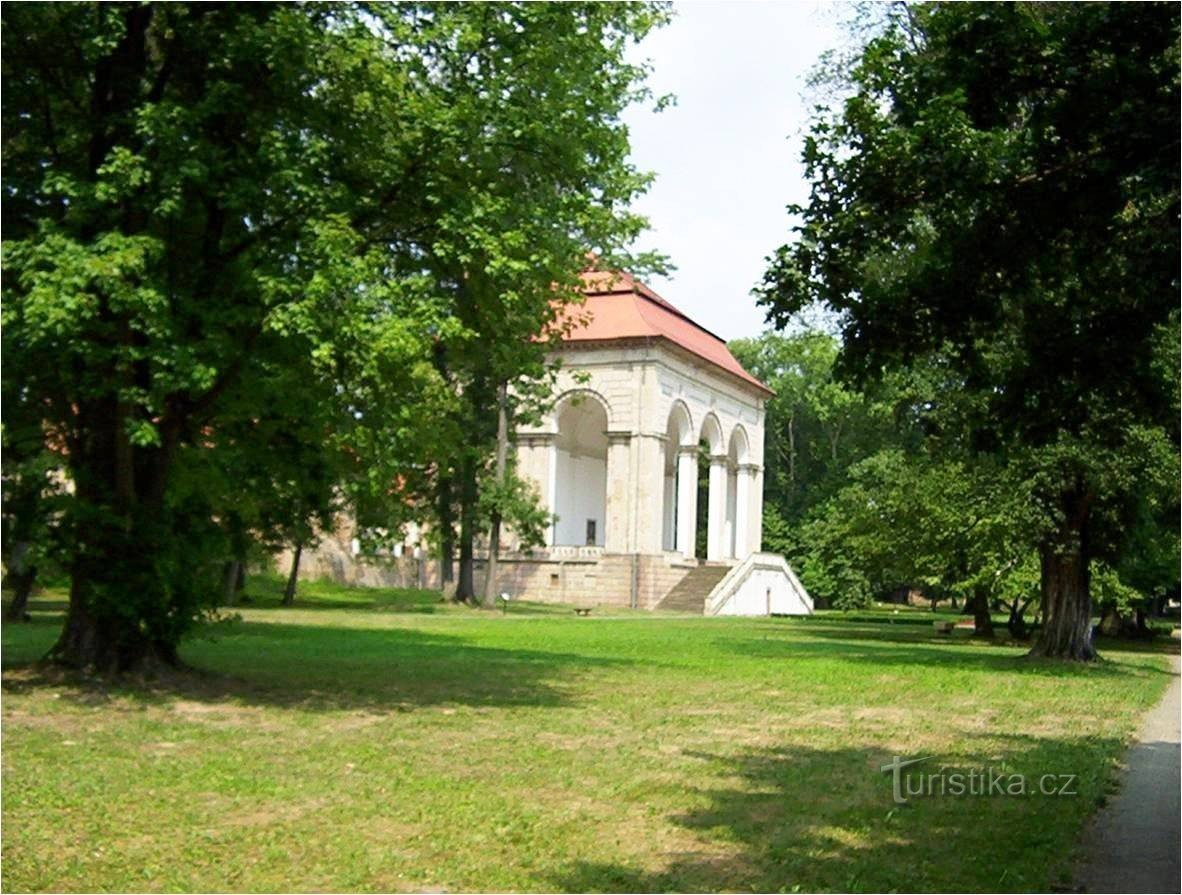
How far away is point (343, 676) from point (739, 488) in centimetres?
→ 4954

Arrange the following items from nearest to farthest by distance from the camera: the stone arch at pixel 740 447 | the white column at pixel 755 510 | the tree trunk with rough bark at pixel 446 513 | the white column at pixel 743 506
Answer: the tree trunk with rough bark at pixel 446 513 → the stone arch at pixel 740 447 → the white column at pixel 743 506 → the white column at pixel 755 510

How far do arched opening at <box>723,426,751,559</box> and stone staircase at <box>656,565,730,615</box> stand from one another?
8.02 meters

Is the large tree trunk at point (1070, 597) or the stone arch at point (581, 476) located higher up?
the stone arch at point (581, 476)

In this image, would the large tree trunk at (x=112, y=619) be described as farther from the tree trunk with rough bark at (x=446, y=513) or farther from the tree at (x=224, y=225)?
the tree trunk with rough bark at (x=446, y=513)

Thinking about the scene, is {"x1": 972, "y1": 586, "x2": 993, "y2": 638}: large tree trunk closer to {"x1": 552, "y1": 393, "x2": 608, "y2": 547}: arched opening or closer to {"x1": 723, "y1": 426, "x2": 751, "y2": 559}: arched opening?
{"x1": 552, "y1": 393, "x2": 608, "y2": 547}: arched opening

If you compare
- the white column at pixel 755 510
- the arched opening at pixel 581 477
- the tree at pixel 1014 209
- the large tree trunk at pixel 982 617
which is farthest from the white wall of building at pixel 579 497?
the tree at pixel 1014 209

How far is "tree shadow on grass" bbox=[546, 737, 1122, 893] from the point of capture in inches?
280

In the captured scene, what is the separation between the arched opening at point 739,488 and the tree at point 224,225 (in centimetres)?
→ 5087

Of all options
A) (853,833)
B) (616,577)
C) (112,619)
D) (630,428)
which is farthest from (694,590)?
(853,833)

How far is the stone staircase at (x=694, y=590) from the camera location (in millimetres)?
54891

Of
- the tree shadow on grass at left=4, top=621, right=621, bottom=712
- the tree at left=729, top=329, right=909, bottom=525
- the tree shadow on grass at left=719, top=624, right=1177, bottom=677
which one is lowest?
the tree shadow on grass at left=4, top=621, right=621, bottom=712

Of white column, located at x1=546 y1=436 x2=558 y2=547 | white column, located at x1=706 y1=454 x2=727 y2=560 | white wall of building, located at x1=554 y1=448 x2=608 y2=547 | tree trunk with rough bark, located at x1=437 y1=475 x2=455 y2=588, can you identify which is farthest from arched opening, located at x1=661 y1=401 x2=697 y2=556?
tree trunk with rough bark, located at x1=437 y1=475 x2=455 y2=588

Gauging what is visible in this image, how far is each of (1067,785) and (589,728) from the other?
15.2 ft

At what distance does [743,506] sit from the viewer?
66.8 metres
